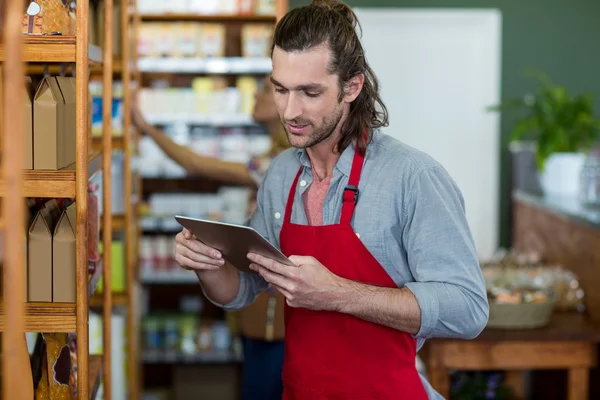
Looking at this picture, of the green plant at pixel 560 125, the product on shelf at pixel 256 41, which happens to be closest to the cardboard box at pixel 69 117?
the product on shelf at pixel 256 41

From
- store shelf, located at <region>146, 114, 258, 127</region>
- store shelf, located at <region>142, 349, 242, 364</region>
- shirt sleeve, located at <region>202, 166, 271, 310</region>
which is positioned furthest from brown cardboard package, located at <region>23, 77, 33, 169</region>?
store shelf, located at <region>142, 349, 242, 364</region>

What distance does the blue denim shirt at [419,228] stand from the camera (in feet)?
5.78

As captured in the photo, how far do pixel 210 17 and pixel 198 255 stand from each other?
11.8ft

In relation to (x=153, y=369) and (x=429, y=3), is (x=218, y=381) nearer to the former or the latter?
(x=153, y=369)

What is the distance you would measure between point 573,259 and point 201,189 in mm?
2609

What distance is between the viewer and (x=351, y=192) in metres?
1.89

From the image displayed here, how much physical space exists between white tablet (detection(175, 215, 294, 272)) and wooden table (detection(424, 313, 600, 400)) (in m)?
1.54

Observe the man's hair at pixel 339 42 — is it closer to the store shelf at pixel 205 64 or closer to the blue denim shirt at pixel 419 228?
the blue denim shirt at pixel 419 228

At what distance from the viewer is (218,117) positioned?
5.04 meters

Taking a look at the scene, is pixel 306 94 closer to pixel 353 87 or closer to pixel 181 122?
pixel 353 87

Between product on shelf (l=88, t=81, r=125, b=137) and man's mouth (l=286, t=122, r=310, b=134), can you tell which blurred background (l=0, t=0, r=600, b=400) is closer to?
product on shelf (l=88, t=81, r=125, b=137)

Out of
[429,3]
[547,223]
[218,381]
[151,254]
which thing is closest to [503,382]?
[547,223]

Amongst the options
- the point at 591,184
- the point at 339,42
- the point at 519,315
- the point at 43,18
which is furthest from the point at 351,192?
the point at 591,184

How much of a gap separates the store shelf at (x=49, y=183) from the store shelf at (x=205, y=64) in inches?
124
